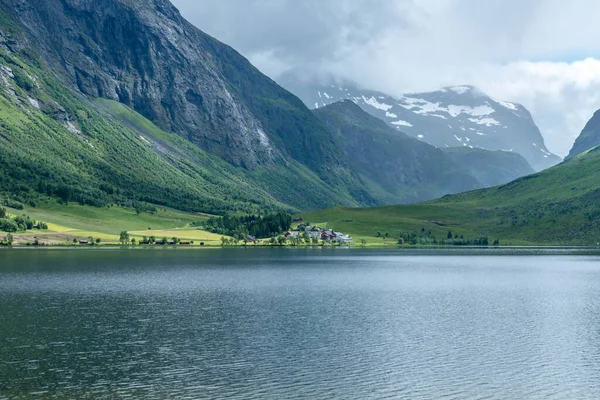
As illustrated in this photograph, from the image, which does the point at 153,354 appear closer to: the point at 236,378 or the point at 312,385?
the point at 236,378

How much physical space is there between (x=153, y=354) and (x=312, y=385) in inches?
768

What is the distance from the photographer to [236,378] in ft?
189

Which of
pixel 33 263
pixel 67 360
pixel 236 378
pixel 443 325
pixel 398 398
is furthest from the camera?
pixel 33 263

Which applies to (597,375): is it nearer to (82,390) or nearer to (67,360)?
(82,390)

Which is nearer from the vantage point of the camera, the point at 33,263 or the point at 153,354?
the point at 153,354

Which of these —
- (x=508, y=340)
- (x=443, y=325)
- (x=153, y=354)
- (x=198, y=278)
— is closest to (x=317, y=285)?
(x=198, y=278)

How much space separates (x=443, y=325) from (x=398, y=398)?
115 ft

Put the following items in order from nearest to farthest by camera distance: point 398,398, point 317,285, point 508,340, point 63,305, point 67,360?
point 398,398, point 67,360, point 508,340, point 63,305, point 317,285

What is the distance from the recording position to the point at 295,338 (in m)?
75.6

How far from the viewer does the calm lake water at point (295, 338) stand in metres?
55.6

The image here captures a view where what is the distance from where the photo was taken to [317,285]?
134m

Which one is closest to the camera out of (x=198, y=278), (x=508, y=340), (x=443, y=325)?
(x=508, y=340)

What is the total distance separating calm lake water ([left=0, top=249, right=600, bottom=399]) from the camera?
182 ft

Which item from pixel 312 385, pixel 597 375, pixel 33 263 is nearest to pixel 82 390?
pixel 312 385
